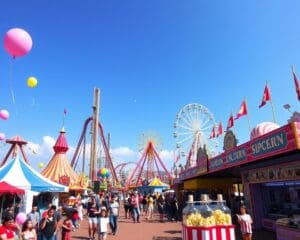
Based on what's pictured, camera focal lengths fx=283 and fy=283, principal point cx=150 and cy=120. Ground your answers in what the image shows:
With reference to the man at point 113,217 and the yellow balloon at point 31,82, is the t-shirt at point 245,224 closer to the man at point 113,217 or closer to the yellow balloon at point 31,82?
the man at point 113,217

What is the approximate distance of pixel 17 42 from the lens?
21.7 ft

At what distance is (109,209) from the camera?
12.0m

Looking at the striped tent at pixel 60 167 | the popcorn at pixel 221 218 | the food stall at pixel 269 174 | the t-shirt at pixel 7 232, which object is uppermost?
the striped tent at pixel 60 167

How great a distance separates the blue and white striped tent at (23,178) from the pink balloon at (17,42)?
768 centimetres

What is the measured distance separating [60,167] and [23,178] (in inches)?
510

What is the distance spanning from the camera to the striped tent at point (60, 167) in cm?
2477

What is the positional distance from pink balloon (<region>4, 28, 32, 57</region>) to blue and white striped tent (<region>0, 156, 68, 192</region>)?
25.2 ft

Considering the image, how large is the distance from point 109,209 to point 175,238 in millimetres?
3218

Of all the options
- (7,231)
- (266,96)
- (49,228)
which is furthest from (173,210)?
(7,231)

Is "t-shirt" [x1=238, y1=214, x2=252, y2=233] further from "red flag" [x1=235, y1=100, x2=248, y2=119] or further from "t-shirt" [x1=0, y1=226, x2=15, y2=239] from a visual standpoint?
"red flag" [x1=235, y1=100, x2=248, y2=119]

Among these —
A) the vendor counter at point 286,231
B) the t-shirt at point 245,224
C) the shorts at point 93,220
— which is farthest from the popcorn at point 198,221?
the shorts at point 93,220

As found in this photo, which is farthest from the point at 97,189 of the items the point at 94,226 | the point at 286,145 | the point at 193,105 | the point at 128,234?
the point at 193,105

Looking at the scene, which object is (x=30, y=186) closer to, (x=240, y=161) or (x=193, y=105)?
(x=240, y=161)

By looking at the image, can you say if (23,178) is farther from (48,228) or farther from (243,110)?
(243,110)
